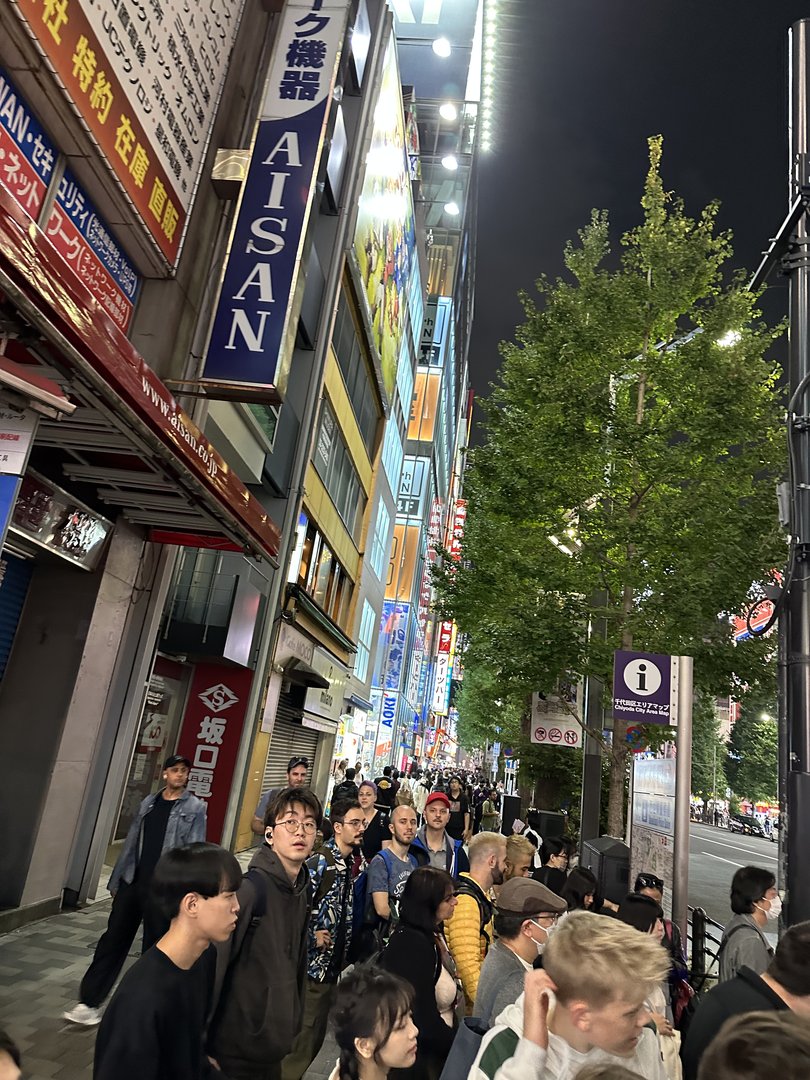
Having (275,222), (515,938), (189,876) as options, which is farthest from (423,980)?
(275,222)

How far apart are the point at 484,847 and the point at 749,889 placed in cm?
166

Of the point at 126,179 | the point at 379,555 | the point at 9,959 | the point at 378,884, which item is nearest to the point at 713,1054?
the point at 378,884

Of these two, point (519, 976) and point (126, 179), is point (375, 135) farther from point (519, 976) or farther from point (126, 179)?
point (519, 976)

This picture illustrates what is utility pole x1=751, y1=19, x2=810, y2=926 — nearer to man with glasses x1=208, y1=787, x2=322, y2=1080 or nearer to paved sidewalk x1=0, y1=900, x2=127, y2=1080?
man with glasses x1=208, y1=787, x2=322, y2=1080

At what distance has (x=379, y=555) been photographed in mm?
32344

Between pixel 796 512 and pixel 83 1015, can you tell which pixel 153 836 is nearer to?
pixel 83 1015

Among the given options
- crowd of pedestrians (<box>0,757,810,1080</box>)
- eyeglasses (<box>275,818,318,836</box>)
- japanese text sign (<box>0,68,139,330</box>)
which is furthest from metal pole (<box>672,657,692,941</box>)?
japanese text sign (<box>0,68,139,330</box>)

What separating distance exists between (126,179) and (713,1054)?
316 inches

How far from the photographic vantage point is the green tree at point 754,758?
67062 millimetres

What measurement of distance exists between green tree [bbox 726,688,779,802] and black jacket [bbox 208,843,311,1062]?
69.7 metres

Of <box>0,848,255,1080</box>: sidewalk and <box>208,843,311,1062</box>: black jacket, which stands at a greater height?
<box>208,843,311,1062</box>: black jacket

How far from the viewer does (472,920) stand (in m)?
4.12

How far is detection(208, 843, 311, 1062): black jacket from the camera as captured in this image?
2887mm

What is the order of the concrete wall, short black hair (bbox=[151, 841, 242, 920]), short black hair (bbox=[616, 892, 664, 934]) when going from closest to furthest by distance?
short black hair (bbox=[151, 841, 242, 920]) < short black hair (bbox=[616, 892, 664, 934]) < the concrete wall
